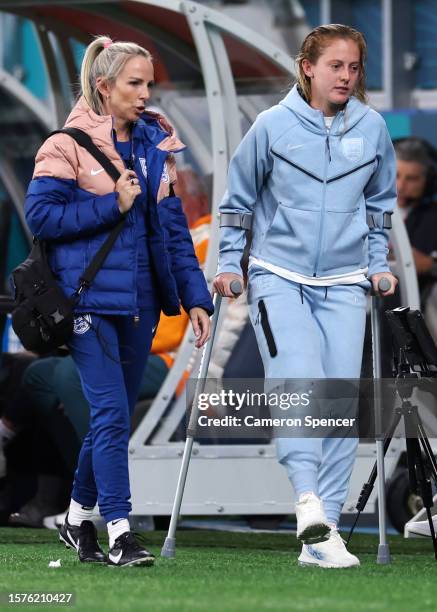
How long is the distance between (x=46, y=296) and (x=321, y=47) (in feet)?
4.50

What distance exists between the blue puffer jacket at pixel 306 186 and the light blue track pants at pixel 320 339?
9 cm

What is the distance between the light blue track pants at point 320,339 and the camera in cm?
669

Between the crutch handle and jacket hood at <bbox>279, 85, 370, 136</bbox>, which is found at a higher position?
jacket hood at <bbox>279, 85, 370, 136</bbox>

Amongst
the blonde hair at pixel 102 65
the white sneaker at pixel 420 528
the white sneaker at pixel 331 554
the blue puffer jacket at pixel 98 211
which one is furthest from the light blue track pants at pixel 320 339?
the white sneaker at pixel 420 528

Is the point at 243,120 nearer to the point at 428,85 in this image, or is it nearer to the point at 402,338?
the point at 402,338

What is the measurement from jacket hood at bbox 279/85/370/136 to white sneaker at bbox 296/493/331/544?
4.38 ft

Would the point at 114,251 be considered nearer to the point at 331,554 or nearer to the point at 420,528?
the point at 331,554

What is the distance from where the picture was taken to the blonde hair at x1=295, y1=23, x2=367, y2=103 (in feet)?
22.4

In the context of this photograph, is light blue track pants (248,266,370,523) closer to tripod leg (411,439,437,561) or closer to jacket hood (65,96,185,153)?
tripod leg (411,439,437,561)

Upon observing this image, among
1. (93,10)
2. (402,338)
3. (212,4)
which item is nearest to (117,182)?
(402,338)

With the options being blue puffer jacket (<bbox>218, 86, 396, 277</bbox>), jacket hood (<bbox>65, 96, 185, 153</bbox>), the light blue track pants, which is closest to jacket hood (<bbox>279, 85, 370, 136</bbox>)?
blue puffer jacket (<bbox>218, 86, 396, 277</bbox>)

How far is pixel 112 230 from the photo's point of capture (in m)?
6.47

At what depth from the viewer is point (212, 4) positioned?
13.7 m

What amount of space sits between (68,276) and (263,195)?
872 millimetres
